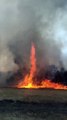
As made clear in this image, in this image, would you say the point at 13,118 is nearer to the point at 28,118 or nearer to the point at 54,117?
the point at 28,118

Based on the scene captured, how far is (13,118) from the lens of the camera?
564ft

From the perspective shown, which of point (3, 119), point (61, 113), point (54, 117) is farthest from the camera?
point (61, 113)

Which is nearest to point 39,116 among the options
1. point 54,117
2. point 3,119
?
point 54,117

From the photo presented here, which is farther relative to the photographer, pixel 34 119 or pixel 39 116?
pixel 39 116

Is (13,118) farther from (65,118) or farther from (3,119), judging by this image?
(65,118)

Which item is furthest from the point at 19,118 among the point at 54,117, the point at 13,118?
the point at 54,117

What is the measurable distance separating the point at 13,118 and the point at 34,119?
8.64 m

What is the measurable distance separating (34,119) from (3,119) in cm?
1276

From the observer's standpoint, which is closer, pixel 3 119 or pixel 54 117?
pixel 3 119

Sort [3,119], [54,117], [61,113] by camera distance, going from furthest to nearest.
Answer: [61,113] < [54,117] < [3,119]

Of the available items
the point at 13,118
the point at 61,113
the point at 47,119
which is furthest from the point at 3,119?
the point at 61,113

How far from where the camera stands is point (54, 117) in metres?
180

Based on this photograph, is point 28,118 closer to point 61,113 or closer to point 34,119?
point 34,119

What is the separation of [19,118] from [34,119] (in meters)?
6.88
